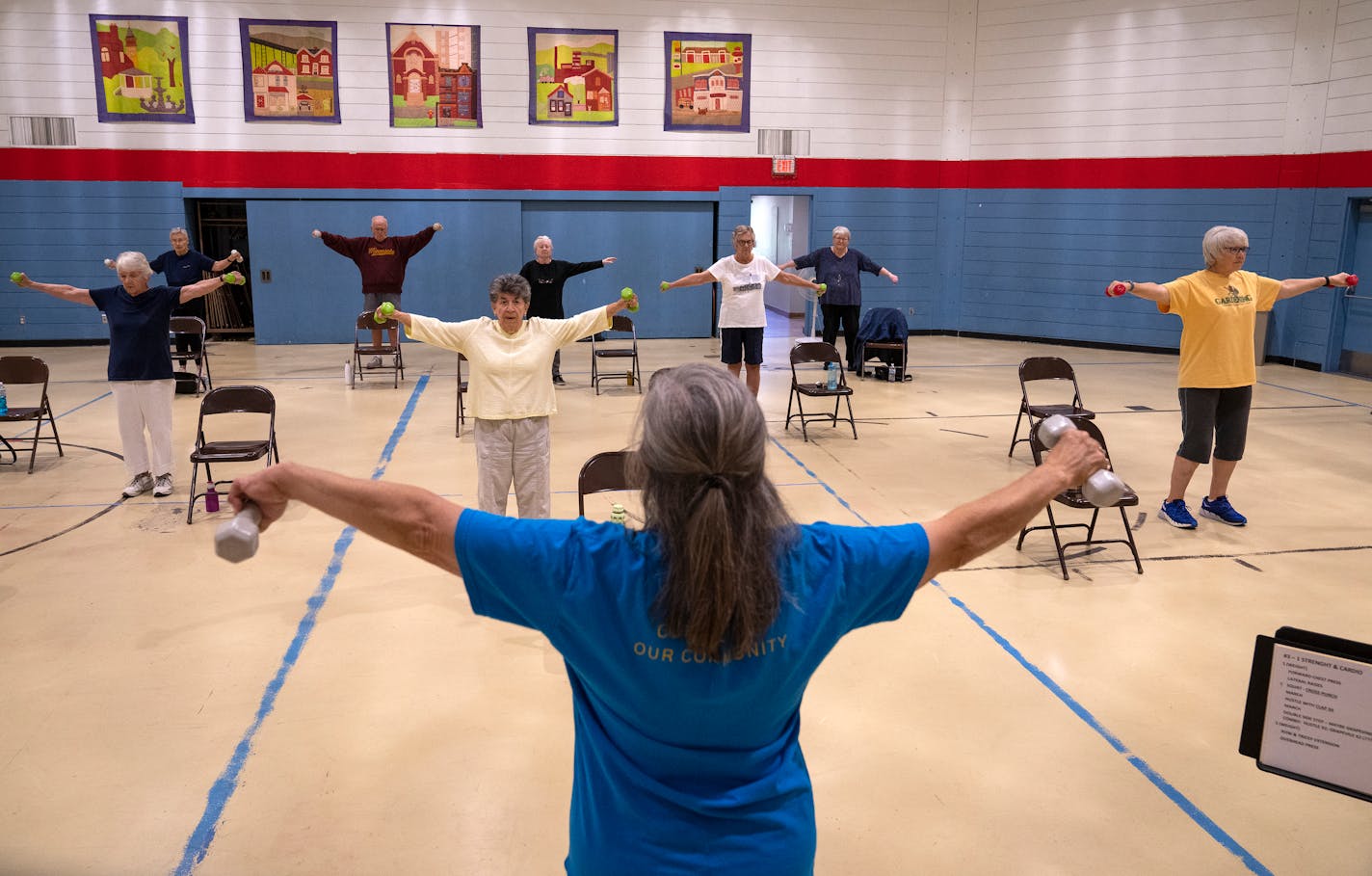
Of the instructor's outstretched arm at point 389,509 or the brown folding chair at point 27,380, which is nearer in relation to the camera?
the instructor's outstretched arm at point 389,509

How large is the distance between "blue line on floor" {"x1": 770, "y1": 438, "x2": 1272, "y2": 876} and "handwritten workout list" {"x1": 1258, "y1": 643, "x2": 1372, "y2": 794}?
1434 millimetres

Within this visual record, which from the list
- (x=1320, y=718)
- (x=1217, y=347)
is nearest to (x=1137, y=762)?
(x=1320, y=718)

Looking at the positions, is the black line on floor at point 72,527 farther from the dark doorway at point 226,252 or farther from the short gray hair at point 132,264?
the dark doorway at point 226,252

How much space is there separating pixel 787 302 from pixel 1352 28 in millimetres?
10839

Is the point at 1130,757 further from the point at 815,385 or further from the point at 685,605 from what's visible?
the point at 815,385

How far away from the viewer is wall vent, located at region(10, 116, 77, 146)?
14195 millimetres

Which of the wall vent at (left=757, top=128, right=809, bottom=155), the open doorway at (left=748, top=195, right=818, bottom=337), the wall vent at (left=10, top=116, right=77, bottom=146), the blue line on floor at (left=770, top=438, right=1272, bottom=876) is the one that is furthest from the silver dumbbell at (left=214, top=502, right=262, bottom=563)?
the open doorway at (left=748, top=195, right=818, bottom=337)

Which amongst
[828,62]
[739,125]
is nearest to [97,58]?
[739,125]

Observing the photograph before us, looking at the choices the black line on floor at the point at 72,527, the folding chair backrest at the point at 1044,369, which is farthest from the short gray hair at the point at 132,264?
the folding chair backrest at the point at 1044,369

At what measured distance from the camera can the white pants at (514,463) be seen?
17.2 feet

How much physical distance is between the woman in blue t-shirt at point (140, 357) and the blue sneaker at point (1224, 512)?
7.24 metres

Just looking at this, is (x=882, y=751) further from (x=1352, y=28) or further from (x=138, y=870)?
(x=1352, y=28)

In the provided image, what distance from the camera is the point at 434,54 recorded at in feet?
48.3

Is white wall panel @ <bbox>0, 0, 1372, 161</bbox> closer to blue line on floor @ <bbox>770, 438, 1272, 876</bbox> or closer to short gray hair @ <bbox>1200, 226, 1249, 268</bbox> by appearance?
short gray hair @ <bbox>1200, 226, 1249, 268</bbox>
